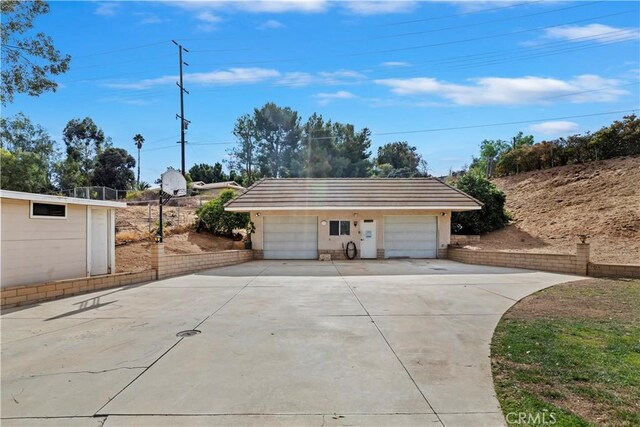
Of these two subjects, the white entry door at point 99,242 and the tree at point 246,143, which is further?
the tree at point 246,143

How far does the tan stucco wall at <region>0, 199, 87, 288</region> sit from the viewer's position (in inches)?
330

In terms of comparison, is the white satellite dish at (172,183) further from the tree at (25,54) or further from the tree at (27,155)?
the tree at (27,155)

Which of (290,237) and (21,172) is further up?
(21,172)

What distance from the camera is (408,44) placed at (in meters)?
20.1

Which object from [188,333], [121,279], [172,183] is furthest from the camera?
[172,183]

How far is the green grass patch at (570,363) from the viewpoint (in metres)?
3.21

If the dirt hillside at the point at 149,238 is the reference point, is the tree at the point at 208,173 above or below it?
above

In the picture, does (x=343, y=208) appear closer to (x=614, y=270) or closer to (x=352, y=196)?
(x=352, y=196)

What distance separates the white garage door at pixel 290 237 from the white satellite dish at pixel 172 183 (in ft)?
15.9

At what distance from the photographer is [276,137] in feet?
134

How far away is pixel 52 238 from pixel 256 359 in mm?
8025

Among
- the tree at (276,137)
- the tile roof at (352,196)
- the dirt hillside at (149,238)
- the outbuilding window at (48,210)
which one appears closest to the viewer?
the outbuilding window at (48,210)

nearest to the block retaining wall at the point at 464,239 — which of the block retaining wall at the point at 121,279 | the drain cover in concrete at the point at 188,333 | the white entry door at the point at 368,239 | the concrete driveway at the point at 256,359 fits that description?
the white entry door at the point at 368,239

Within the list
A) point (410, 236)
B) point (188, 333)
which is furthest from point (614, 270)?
point (188, 333)
